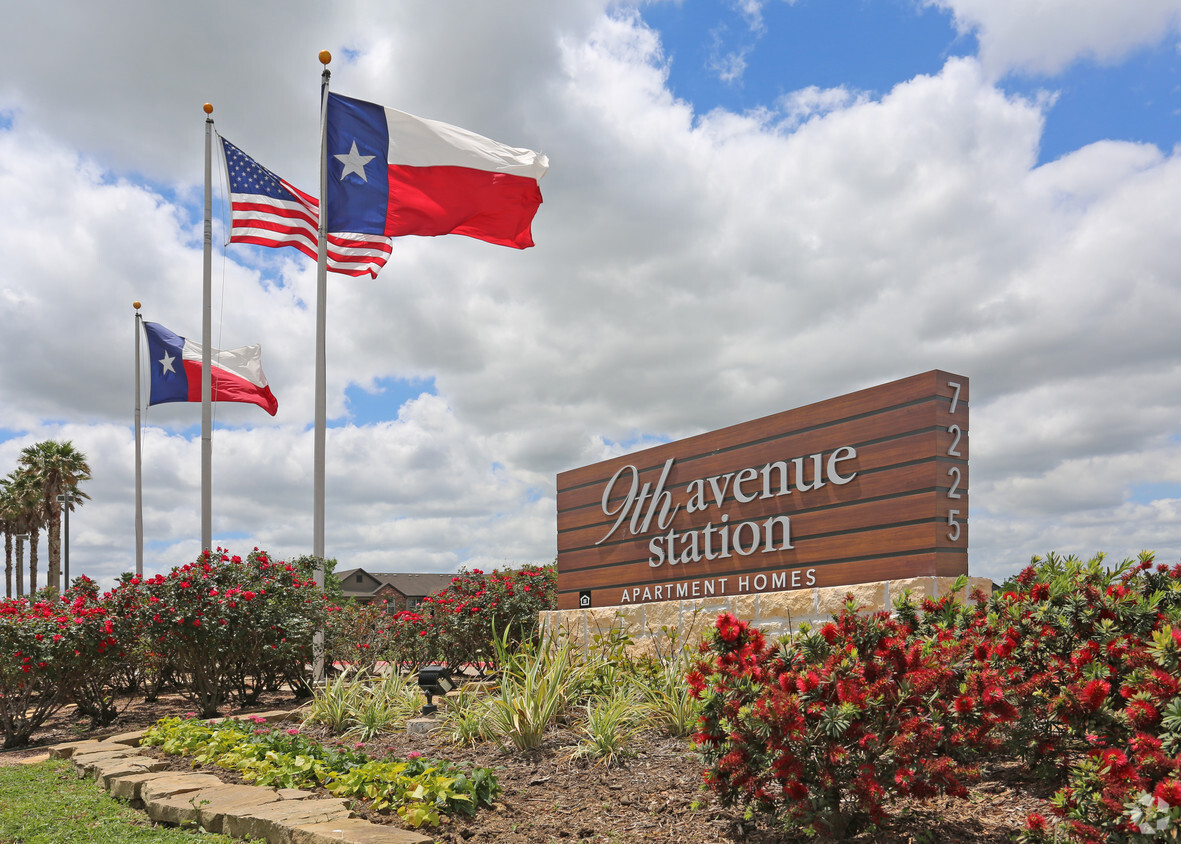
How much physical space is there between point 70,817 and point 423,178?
8.83 m

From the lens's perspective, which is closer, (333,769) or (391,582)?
(333,769)

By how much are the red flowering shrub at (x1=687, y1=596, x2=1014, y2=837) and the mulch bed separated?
0.28 metres

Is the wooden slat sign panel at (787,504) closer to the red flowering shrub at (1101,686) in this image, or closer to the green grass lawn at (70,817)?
the red flowering shrub at (1101,686)

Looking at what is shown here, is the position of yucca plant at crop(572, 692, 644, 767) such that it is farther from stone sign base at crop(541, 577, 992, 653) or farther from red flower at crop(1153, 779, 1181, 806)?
red flower at crop(1153, 779, 1181, 806)

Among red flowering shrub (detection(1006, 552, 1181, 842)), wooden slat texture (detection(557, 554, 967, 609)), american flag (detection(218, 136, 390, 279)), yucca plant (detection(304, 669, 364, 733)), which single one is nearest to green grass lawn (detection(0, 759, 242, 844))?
yucca plant (detection(304, 669, 364, 733))

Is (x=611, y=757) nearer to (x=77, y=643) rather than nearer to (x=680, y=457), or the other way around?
(x=680, y=457)

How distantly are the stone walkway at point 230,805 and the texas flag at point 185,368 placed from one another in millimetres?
10981

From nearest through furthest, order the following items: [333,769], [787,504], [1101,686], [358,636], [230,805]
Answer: [1101,686] < [230,805] < [333,769] < [787,504] < [358,636]

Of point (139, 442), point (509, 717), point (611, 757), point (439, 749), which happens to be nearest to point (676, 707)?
point (611, 757)

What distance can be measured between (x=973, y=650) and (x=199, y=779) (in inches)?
235

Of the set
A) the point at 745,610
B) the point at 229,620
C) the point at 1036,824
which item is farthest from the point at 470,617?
the point at 1036,824

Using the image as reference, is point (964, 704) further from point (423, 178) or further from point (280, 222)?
point (280, 222)

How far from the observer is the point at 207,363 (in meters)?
15.1
